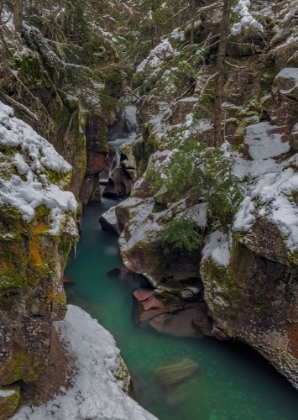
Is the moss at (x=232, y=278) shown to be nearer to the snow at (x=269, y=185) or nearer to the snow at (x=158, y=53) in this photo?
the snow at (x=269, y=185)

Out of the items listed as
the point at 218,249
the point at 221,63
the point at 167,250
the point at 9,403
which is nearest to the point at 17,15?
the point at 221,63

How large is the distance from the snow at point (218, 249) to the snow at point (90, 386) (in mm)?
3474

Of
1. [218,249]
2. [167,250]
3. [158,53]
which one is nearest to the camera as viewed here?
[218,249]

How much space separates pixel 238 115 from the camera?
12562 millimetres

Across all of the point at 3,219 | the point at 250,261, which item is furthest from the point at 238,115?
the point at 3,219

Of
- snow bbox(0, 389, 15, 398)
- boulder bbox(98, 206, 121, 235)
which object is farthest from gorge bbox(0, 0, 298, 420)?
boulder bbox(98, 206, 121, 235)

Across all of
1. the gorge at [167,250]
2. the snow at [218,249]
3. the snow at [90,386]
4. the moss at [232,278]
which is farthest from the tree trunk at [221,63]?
the snow at [90,386]

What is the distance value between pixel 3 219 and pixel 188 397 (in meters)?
6.19

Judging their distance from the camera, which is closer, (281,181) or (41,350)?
(41,350)

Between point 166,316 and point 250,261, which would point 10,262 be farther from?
point 166,316

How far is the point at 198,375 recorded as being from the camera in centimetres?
871

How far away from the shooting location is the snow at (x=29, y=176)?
16.4 feet

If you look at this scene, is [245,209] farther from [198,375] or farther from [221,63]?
[221,63]

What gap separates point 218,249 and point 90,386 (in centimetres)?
484
